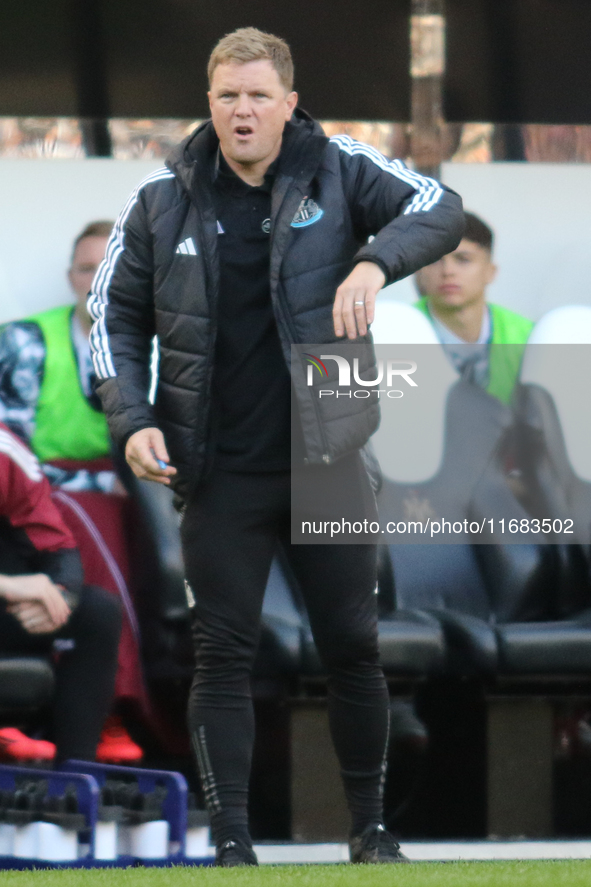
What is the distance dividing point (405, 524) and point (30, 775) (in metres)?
1.57

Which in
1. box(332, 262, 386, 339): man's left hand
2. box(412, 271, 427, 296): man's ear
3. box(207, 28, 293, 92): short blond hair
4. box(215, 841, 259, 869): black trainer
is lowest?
box(215, 841, 259, 869): black trainer

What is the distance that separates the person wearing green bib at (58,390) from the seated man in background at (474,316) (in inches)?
43.3

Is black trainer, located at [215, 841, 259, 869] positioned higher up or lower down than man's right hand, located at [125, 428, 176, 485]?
lower down

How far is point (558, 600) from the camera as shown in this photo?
4285 mm

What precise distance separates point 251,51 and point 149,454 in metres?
0.79

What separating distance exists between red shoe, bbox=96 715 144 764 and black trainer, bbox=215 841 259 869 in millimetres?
1432

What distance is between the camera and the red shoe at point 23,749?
3.67 meters

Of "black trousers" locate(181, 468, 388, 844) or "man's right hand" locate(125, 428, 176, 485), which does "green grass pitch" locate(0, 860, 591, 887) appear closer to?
"black trousers" locate(181, 468, 388, 844)

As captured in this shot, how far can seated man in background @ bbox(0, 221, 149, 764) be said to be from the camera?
4.12 m

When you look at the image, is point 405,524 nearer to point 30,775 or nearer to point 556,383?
point 556,383

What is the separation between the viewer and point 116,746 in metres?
4.04

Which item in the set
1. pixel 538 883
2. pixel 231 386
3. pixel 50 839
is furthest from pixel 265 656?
pixel 538 883

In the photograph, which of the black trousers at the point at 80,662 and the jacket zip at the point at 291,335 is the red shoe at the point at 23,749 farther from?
the jacket zip at the point at 291,335

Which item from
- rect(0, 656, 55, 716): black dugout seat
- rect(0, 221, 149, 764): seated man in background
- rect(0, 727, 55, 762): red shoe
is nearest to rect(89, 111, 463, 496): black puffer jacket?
rect(0, 656, 55, 716): black dugout seat
